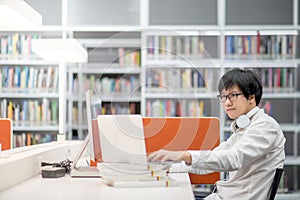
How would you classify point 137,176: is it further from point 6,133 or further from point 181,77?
point 6,133

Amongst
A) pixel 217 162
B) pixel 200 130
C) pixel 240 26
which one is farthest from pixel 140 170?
pixel 240 26

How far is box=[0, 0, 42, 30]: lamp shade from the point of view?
1.76 m

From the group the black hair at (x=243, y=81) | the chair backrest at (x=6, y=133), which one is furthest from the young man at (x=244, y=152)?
the chair backrest at (x=6, y=133)

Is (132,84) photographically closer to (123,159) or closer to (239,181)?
(123,159)

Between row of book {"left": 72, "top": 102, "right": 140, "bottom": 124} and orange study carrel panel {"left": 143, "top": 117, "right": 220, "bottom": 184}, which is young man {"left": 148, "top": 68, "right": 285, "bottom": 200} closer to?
orange study carrel panel {"left": 143, "top": 117, "right": 220, "bottom": 184}

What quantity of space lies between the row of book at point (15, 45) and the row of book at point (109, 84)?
3124mm

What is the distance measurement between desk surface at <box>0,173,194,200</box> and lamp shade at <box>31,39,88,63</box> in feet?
2.77

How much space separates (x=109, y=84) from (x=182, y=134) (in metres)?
0.36

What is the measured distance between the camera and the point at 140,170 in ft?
5.64

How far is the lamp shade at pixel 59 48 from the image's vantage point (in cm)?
252

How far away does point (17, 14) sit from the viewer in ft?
6.25

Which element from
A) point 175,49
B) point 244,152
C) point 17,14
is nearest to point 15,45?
point 17,14

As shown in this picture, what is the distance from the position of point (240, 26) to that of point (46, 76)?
1.90 meters

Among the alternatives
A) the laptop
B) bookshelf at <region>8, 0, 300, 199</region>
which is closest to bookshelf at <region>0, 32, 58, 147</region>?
bookshelf at <region>8, 0, 300, 199</region>
